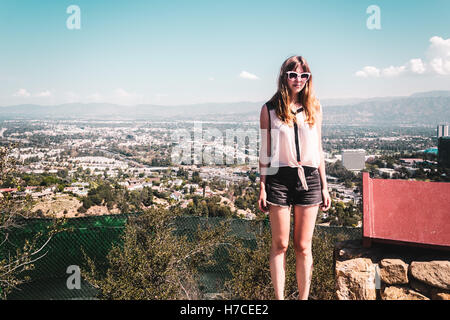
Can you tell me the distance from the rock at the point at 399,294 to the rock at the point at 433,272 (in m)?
0.13

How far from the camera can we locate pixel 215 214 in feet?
43.9

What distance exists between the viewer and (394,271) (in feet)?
7.52

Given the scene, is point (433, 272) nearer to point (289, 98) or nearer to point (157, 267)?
point (289, 98)

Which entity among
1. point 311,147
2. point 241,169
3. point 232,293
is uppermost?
point 311,147

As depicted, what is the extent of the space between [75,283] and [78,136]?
52582 millimetres

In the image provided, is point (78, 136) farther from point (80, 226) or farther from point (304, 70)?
point (304, 70)

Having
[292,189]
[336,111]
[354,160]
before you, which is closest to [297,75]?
[292,189]

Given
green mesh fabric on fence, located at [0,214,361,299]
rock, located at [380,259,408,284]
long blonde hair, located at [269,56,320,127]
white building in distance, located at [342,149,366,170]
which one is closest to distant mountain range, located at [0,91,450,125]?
white building in distance, located at [342,149,366,170]

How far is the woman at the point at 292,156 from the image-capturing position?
1864mm

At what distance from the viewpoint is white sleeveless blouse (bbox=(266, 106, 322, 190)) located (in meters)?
1.86

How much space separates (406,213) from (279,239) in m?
1.23

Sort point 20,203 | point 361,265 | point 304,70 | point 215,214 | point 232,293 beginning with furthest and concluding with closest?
point 215,214, point 20,203, point 232,293, point 361,265, point 304,70
